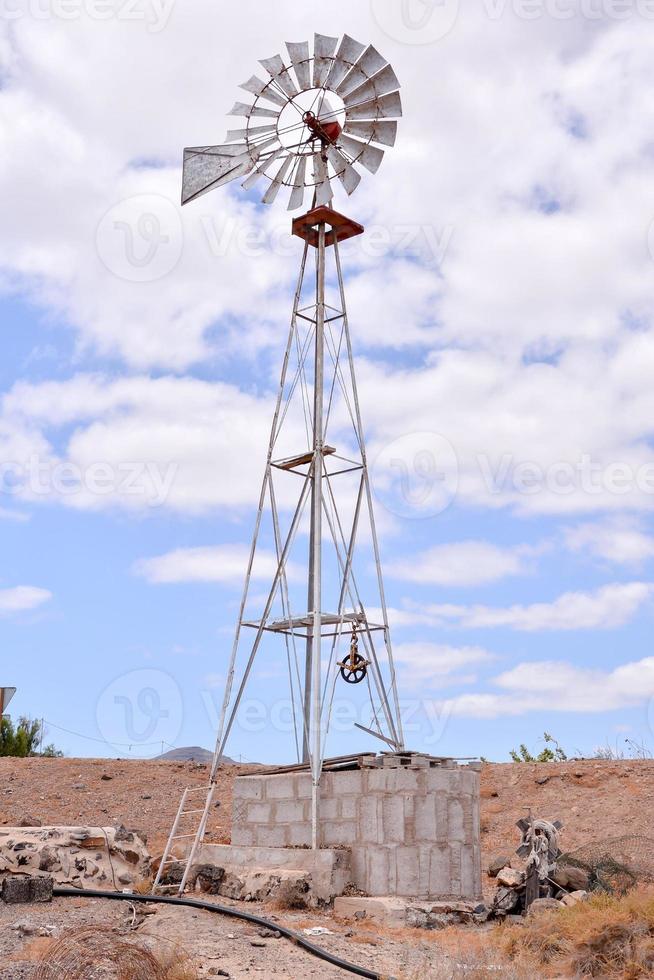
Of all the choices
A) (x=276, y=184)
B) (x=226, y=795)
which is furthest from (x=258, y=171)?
(x=226, y=795)

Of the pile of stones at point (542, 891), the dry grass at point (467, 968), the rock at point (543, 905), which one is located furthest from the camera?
the pile of stones at point (542, 891)

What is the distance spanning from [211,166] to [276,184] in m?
1.33

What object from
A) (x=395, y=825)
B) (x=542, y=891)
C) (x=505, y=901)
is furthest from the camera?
(x=395, y=825)

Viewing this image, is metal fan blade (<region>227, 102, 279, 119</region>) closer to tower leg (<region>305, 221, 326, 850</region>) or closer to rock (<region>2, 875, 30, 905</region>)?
tower leg (<region>305, 221, 326, 850</region>)

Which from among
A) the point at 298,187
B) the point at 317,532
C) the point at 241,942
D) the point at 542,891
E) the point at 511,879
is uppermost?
the point at 298,187

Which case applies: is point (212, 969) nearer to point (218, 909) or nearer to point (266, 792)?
point (218, 909)

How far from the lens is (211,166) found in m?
19.5

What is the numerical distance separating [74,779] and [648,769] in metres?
15.1

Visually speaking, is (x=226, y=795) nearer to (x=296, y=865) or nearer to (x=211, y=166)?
(x=296, y=865)

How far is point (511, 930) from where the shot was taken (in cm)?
1314

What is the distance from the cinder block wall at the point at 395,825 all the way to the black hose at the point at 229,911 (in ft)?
6.42

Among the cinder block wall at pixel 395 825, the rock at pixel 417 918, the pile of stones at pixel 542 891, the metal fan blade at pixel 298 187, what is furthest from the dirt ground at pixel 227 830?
the metal fan blade at pixel 298 187

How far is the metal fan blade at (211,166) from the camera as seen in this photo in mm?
19312

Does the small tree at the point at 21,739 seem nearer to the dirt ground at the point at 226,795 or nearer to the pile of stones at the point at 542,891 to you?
the dirt ground at the point at 226,795
